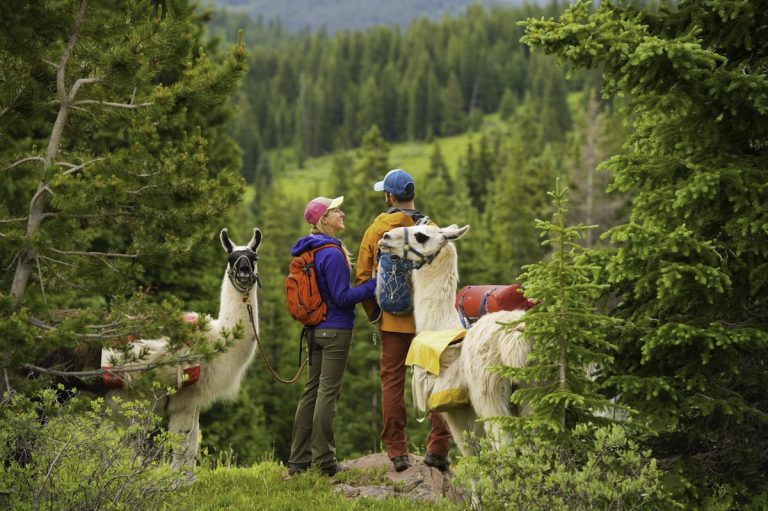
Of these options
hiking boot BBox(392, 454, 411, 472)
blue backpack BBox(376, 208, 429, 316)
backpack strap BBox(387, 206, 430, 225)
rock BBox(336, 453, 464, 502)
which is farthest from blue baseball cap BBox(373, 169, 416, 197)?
rock BBox(336, 453, 464, 502)

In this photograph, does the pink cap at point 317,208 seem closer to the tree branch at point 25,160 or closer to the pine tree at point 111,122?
the pine tree at point 111,122

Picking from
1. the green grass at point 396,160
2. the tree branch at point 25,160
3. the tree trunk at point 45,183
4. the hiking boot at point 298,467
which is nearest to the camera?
the tree trunk at point 45,183

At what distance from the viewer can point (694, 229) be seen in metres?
6.67

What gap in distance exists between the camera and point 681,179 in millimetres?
6668

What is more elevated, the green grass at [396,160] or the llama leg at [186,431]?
the llama leg at [186,431]

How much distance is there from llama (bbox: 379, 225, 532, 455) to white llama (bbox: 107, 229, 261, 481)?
163cm

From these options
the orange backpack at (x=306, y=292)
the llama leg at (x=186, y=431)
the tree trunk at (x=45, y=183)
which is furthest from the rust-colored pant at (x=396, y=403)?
the tree trunk at (x=45, y=183)

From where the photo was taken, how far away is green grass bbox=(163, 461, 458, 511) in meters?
7.14

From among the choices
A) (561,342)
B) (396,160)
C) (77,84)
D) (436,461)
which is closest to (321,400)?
(436,461)

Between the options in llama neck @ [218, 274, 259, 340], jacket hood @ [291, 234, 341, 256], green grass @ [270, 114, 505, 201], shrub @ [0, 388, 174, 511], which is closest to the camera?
shrub @ [0, 388, 174, 511]

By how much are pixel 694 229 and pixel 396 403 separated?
10.0ft

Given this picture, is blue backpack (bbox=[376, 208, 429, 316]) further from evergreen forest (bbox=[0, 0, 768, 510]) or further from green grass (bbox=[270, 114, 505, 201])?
green grass (bbox=[270, 114, 505, 201])

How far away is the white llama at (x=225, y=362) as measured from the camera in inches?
333

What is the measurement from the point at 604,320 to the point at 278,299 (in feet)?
103
